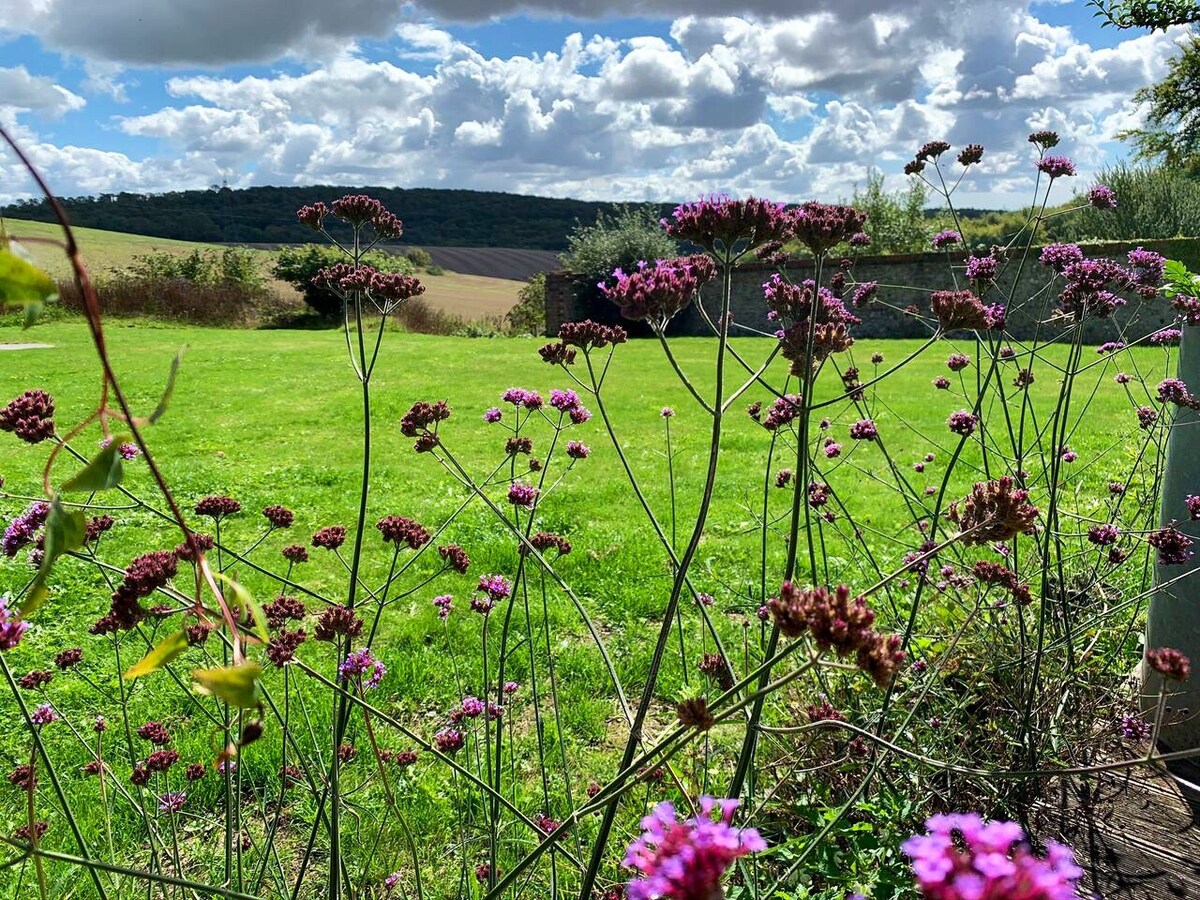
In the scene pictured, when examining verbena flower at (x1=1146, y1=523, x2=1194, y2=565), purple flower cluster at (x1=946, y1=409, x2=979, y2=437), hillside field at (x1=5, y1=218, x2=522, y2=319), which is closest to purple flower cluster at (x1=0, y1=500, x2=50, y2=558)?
purple flower cluster at (x1=946, y1=409, x2=979, y2=437)

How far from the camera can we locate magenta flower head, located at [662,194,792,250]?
143 cm

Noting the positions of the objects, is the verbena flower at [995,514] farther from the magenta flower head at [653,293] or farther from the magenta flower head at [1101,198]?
the magenta flower head at [1101,198]

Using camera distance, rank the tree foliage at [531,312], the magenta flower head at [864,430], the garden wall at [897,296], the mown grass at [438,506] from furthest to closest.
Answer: the tree foliage at [531,312], the garden wall at [897,296], the mown grass at [438,506], the magenta flower head at [864,430]

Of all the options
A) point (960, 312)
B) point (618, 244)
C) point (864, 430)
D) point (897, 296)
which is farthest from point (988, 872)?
point (618, 244)

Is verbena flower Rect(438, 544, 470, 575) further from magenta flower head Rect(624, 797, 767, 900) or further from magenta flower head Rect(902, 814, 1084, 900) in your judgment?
magenta flower head Rect(902, 814, 1084, 900)

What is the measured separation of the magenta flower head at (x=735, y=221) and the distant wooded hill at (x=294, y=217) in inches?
1537

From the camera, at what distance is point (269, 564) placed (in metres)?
4.65

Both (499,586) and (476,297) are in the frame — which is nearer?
(499,586)

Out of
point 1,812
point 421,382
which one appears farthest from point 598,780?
point 421,382

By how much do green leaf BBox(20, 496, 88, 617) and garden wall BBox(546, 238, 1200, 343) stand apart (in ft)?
35.6

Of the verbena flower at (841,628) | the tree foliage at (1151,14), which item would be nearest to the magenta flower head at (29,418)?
the verbena flower at (841,628)

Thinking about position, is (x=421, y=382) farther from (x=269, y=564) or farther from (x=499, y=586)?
(x=499, y=586)

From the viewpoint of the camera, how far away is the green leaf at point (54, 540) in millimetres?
514

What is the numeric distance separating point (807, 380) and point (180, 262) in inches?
1120
